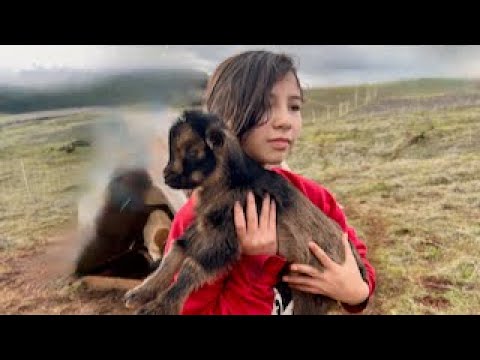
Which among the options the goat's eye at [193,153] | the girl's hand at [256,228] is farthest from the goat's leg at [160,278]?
the goat's eye at [193,153]

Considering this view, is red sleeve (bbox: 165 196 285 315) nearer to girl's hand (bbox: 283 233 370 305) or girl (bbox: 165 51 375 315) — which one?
girl (bbox: 165 51 375 315)

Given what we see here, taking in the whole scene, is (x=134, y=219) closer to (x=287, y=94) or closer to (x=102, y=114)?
(x=102, y=114)

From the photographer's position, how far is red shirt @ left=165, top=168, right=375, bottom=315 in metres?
3.47

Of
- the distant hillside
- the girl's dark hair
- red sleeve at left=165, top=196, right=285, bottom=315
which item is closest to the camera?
red sleeve at left=165, top=196, right=285, bottom=315

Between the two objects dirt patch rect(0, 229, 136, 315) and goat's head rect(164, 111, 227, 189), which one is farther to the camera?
dirt patch rect(0, 229, 136, 315)

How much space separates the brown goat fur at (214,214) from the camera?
11.1 feet

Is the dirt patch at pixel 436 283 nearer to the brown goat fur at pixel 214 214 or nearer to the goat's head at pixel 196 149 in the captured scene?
the brown goat fur at pixel 214 214

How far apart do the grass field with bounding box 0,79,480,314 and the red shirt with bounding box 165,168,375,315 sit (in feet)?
1.71

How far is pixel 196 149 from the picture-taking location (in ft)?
11.3

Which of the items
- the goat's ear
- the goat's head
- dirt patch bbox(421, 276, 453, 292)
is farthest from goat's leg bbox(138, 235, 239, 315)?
dirt patch bbox(421, 276, 453, 292)

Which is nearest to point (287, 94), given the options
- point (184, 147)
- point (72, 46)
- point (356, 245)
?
point (184, 147)

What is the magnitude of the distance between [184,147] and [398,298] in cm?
172

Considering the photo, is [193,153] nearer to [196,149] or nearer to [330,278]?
[196,149]

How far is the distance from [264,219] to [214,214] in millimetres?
260
